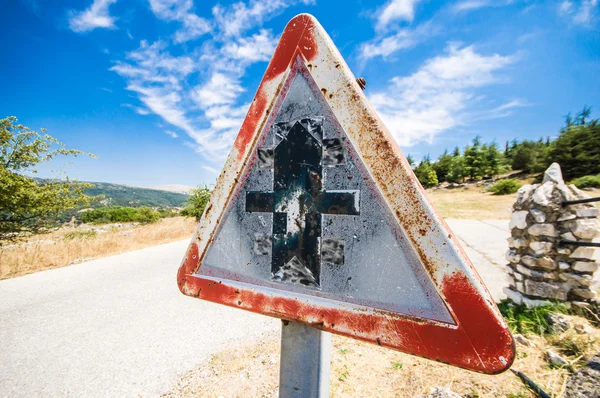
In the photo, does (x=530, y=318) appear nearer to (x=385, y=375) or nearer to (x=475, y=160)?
(x=385, y=375)

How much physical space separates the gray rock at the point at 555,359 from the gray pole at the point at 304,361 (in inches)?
99.7

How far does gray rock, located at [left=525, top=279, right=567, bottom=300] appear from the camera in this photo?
3.01 metres

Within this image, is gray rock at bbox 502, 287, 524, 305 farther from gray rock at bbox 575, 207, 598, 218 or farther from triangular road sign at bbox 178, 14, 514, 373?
triangular road sign at bbox 178, 14, 514, 373

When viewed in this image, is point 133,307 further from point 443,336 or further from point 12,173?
point 12,173

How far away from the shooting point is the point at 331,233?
0.77 m

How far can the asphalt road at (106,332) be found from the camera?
242 cm

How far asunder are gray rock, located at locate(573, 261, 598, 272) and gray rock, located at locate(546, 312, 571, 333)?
63 centimetres

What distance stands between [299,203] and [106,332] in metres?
3.85

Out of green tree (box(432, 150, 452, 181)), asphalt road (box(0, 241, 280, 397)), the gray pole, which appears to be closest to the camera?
the gray pole

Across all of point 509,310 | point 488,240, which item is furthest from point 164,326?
point 488,240

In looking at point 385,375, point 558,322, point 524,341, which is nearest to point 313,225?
point 385,375

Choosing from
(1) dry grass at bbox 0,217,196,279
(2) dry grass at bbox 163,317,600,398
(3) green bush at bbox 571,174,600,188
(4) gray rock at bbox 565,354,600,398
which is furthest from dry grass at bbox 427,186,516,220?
(1) dry grass at bbox 0,217,196,279

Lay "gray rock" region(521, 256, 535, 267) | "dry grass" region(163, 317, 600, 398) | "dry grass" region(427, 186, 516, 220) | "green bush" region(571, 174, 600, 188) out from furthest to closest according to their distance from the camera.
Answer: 1. "green bush" region(571, 174, 600, 188)
2. "dry grass" region(427, 186, 516, 220)
3. "gray rock" region(521, 256, 535, 267)
4. "dry grass" region(163, 317, 600, 398)

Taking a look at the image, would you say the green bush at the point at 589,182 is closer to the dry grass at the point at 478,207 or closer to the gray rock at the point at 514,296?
the dry grass at the point at 478,207
